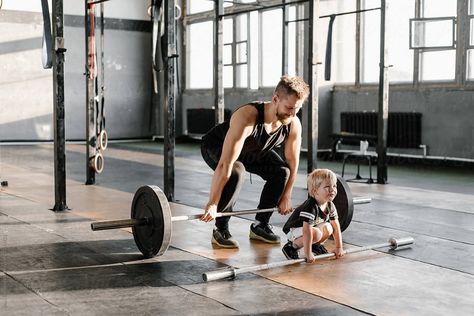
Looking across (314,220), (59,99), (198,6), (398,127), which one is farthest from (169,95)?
(198,6)

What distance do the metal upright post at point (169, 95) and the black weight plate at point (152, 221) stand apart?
6.24 ft

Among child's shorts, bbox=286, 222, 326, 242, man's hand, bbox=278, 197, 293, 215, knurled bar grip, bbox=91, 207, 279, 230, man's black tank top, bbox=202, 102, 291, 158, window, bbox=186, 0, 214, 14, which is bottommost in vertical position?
child's shorts, bbox=286, 222, 326, 242

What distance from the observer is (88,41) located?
226 inches

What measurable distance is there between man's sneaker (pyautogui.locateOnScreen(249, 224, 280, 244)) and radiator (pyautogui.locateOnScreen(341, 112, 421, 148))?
5.37 meters

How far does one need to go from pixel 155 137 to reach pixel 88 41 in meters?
7.62

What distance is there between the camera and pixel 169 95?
16.7ft

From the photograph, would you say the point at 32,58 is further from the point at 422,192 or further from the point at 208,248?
the point at 208,248

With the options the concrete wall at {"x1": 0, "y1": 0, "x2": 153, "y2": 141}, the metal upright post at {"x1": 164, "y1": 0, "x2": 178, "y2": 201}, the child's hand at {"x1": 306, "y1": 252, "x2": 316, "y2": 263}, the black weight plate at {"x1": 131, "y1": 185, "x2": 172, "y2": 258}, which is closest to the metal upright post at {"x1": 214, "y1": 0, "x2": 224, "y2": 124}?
the metal upright post at {"x1": 164, "y1": 0, "x2": 178, "y2": 201}

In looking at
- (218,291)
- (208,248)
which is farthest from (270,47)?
(218,291)

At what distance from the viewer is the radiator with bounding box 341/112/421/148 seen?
8461mm

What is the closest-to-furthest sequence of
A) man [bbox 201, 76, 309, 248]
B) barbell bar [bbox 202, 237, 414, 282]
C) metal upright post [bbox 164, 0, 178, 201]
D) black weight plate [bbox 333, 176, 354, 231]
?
barbell bar [bbox 202, 237, 414, 282] < man [bbox 201, 76, 309, 248] < black weight plate [bbox 333, 176, 354, 231] < metal upright post [bbox 164, 0, 178, 201]

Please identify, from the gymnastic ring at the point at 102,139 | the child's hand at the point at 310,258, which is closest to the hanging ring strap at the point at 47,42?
the gymnastic ring at the point at 102,139

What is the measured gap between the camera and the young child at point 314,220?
9.69ft

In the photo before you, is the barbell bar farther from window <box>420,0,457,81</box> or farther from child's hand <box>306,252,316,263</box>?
window <box>420,0,457,81</box>
